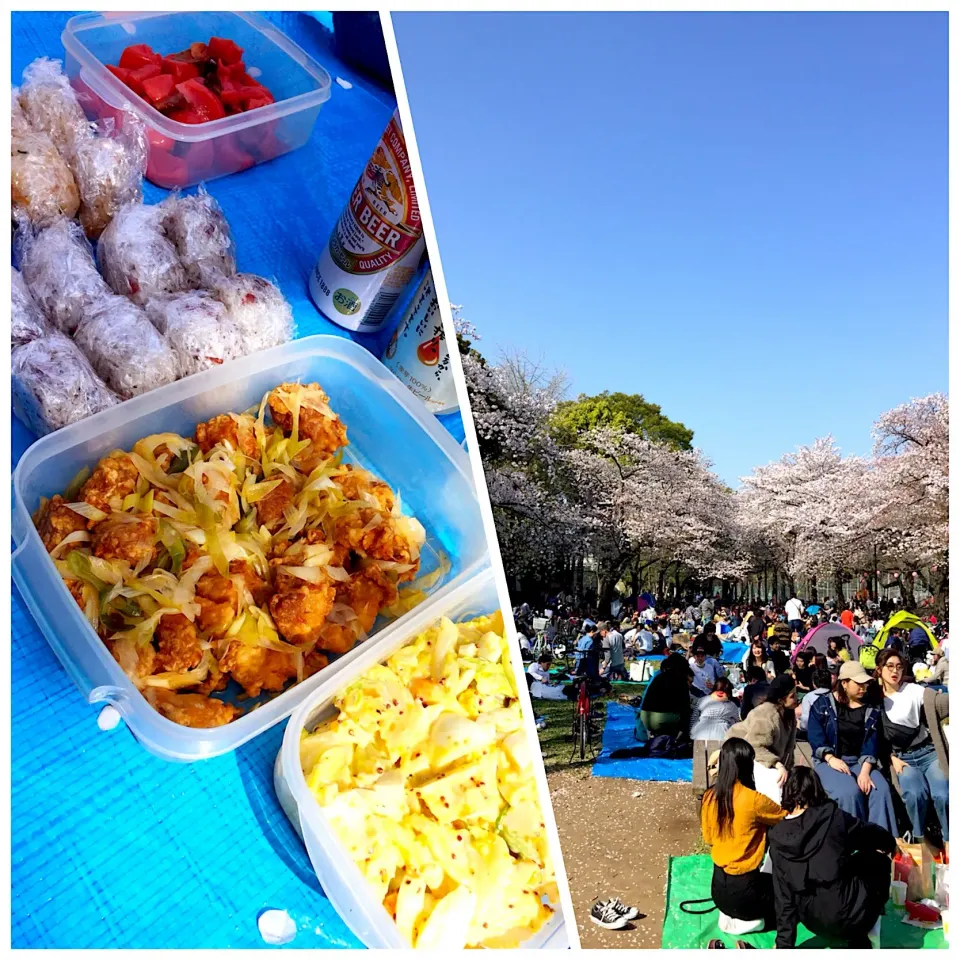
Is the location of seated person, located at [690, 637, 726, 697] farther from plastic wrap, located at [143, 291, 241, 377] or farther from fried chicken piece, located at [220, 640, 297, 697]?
plastic wrap, located at [143, 291, 241, 377]

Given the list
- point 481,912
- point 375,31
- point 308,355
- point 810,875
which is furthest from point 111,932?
point 375,31

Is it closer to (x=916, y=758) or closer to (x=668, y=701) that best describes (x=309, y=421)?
(x=668, y=701)

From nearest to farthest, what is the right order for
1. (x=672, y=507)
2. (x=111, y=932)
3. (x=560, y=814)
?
1. (x=111, y=932)
2. (x=560, y=814)
3. (x=672, y=507)

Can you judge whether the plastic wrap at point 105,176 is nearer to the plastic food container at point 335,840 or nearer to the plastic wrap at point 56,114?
the plastic wrap at point 56,114

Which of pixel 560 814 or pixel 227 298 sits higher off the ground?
pixel 227 298

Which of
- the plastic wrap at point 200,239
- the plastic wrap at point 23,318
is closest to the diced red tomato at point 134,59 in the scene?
the plastic wrap at point 200,239

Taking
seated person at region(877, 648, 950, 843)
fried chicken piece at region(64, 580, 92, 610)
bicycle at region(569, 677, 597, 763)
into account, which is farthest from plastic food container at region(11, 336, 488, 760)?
seated person at region(877, 648, 950, 843)

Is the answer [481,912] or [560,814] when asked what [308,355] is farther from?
[560,814]

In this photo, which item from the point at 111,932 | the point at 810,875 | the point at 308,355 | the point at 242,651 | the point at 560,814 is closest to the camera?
the point at 111,932
